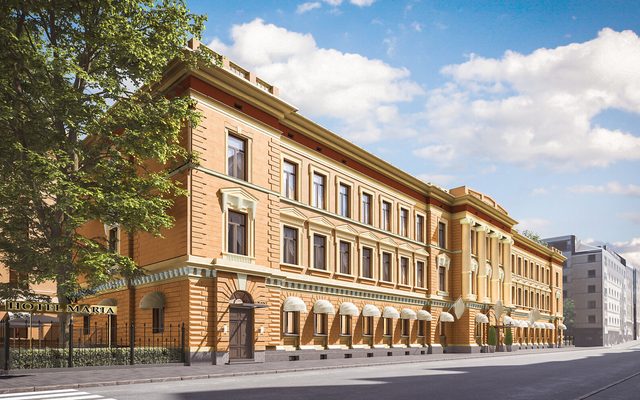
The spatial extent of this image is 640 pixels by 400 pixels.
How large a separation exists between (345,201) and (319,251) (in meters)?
4.88

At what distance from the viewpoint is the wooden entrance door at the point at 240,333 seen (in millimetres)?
30598

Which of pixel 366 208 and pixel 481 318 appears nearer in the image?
pixel 366 208

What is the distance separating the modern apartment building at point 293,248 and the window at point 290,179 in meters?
0.07

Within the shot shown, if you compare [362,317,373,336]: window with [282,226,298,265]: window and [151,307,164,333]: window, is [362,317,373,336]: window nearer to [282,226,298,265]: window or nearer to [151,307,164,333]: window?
[282,226,298,265]: window

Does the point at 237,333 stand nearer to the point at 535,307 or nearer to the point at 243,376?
the point at 243,376

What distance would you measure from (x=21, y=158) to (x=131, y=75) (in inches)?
215

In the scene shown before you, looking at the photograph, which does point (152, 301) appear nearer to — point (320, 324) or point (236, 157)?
point (236, 157)

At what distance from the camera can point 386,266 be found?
152 feet

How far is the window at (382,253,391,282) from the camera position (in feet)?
151

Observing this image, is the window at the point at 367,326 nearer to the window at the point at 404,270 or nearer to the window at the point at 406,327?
the window at the point at 406,327

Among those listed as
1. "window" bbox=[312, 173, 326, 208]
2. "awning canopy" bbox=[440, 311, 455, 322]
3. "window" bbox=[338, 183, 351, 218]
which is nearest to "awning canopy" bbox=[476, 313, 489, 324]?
"awning canopy" bbox=[440, 311, 455, 322]

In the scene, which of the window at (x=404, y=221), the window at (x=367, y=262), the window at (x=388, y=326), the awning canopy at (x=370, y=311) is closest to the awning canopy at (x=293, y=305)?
the awning canopy at (x=370, y=311)

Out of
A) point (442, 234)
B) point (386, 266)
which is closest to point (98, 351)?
point (386, 266)

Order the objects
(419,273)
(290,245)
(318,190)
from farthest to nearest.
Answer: (419,273)
(318,190)
(290,245)
